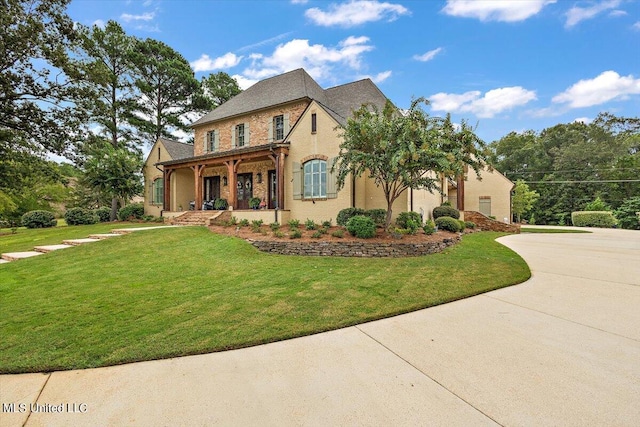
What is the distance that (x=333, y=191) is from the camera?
1145 centimetres

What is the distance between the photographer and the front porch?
12.7 meters

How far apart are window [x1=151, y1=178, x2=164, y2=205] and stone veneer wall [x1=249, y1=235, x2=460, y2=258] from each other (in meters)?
12.5

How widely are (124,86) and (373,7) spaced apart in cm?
2232

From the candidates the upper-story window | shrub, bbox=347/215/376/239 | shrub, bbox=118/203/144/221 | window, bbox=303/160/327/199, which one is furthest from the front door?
shrub, bbox=347/215/376/239

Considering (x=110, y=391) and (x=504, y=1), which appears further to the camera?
(x=504, y=1)

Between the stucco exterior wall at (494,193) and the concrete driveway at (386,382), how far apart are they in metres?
19.6

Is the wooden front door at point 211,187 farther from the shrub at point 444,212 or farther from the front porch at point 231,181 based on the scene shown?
the shrub at point 444,212

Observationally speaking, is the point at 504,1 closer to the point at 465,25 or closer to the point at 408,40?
the point at 465,25

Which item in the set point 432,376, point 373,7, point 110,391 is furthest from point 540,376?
point 373,7

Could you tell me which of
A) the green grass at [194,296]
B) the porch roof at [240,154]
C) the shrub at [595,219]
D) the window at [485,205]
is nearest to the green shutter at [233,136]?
the porch roof at [240,154]

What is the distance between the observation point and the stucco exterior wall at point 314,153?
1146 cm

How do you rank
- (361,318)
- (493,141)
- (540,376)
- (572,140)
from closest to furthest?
(540,376) < (361,318) < (572,140) < (493,141)

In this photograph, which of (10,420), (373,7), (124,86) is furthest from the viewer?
(124,86)

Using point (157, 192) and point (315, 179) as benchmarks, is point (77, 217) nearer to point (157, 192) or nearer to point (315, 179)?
point (157, 192)
